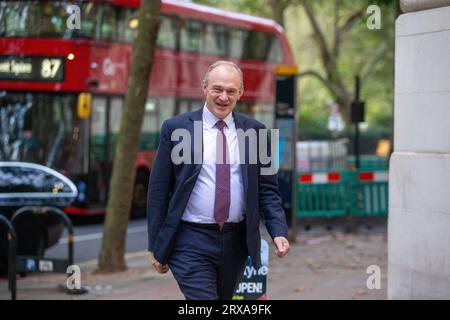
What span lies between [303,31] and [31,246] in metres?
36.7

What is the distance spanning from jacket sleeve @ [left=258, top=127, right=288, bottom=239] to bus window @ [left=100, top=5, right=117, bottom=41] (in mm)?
13068

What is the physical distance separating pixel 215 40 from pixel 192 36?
3.01 ft

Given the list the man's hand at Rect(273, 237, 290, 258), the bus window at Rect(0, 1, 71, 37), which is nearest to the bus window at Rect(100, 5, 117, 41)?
the bus window at Rect(0, 1, 71, 37)

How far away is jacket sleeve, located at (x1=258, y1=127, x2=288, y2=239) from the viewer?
554 cm

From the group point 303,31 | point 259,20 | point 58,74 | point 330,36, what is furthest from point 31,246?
point 303,31

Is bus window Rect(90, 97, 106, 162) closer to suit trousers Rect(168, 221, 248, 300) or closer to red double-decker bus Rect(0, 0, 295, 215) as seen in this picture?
red double-decker bus Rect(0, 0, 295, 215)

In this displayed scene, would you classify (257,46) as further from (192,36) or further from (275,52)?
(192,36)

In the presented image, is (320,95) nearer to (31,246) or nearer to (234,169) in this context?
(31,246)

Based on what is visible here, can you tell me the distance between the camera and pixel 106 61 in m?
18.6

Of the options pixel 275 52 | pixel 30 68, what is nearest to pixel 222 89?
pixel 30 68

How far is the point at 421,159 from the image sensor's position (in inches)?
300

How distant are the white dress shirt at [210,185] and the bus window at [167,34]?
15.4 metres

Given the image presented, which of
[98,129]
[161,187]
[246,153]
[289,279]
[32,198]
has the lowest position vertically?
[289,279]

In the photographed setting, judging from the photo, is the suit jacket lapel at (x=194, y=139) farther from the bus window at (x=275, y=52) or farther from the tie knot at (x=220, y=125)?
the bus window at (x=275, y=52)
